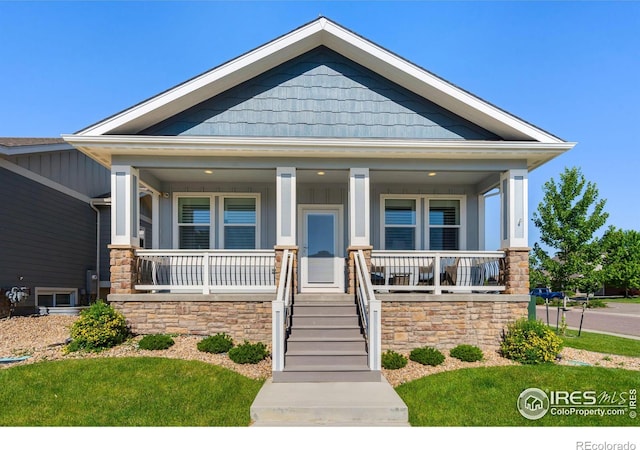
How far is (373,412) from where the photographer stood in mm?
5023

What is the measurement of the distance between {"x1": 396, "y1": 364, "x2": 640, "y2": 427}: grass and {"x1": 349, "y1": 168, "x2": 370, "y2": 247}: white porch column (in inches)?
121

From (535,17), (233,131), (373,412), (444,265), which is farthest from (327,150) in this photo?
(535,17)

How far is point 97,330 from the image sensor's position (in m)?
7.46

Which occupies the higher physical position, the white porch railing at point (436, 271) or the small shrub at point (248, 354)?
the white porch railing at point (436, 271)

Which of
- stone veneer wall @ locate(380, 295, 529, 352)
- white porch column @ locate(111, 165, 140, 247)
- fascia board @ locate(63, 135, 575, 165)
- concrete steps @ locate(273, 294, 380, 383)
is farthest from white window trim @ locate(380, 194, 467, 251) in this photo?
white porch column @ locate(111, 165, 140, 247)

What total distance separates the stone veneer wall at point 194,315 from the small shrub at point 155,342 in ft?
2.15

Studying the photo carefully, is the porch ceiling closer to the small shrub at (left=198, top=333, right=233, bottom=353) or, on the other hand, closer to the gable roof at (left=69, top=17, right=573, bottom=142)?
the gable roof at (left=69, top=17, right=573, bottom=142)

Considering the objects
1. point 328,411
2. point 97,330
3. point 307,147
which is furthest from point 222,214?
point 328,411

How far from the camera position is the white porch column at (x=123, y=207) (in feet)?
27.8

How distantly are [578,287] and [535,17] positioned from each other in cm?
1334

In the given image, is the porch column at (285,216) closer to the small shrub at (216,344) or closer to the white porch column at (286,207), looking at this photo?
the white porch column at (286,207)

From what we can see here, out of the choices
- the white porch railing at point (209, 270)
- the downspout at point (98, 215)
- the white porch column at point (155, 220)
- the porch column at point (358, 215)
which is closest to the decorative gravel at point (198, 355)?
the white porch railing at point (209, 270)

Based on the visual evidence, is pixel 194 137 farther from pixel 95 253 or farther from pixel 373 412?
pixel 95 253

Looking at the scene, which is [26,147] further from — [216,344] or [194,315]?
[216,344]
